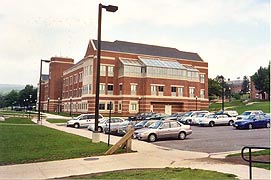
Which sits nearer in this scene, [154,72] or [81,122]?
[81,122]

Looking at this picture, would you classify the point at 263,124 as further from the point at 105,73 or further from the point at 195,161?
the point at 105,73

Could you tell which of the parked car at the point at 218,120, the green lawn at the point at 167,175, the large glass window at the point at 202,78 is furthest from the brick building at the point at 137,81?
the green lawn at the point at 167,175

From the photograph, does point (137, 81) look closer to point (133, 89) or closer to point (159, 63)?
point (133, 89)

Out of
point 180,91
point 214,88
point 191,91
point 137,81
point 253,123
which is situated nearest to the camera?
point 253,123

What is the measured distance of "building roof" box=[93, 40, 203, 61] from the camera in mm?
61519

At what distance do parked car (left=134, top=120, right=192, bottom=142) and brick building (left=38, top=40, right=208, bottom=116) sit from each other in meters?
37.8

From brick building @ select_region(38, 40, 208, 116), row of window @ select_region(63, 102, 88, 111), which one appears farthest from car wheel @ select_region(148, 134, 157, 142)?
row of window @ select_region(63, 102, 88, 111)

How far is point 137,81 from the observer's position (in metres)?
58.0

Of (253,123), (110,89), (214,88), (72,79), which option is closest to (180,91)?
(110,89)

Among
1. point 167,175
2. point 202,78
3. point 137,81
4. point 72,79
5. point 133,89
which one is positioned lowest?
point 167,175

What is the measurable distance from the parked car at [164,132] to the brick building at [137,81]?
37.8 m

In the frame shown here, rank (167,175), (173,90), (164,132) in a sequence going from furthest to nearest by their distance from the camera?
(173,90) < (164,132) < (167,175)

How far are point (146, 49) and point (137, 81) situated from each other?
1170 cm

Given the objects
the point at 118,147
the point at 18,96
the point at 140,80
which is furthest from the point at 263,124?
the point at 18,96
